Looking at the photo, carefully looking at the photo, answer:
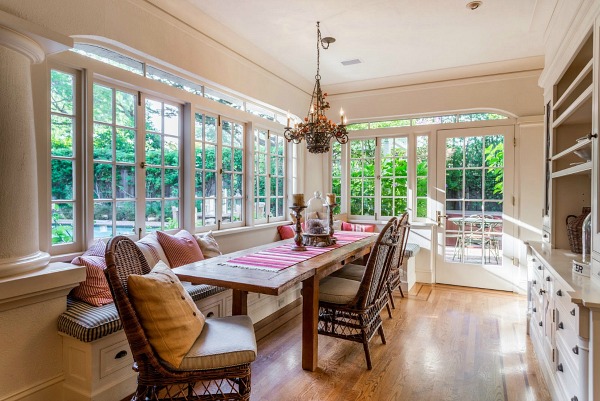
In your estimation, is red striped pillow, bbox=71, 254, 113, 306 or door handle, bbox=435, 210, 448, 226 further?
door handle, bbox=435, 210, 448, 226

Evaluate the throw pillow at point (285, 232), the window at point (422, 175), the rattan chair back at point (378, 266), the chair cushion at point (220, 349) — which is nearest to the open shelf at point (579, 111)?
the rattan chair back at point (378, 266)

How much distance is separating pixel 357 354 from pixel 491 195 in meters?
3.13

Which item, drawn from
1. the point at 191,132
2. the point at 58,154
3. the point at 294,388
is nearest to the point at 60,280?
→ the point at 58,154

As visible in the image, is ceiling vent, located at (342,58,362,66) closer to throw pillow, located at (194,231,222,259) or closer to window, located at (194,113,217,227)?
window, located at (194,113,217,227)

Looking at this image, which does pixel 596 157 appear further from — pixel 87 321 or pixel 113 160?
pixel 113 160

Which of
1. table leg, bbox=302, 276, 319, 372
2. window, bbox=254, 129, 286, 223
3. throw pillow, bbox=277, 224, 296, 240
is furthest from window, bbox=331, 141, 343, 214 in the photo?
table leg, bbox=302, 276, 319, 372

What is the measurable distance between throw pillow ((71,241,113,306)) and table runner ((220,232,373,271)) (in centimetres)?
76

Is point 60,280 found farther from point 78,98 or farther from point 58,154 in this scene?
point 78,98

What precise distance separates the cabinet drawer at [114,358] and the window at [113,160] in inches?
37.9

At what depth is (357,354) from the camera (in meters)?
2.79

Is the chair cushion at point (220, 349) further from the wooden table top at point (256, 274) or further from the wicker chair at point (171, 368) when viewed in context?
the wooden table top at point (256, 274)

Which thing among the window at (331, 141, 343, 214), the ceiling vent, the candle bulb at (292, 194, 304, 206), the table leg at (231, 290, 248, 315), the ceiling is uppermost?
the ceiling vent

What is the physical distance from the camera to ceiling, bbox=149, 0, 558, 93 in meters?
3.07

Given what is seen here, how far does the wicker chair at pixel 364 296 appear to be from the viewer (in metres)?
2.56
